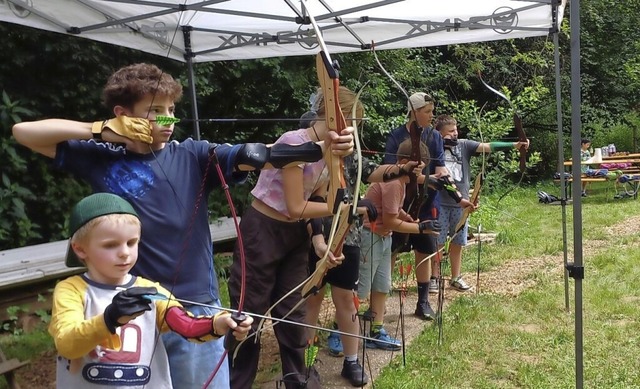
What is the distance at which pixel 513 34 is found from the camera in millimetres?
3750

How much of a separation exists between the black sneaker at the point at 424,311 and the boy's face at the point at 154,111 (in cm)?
265

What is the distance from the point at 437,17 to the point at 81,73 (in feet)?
8.07

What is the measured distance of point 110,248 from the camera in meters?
1.28

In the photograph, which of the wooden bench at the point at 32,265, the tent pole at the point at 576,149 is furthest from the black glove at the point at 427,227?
the wooden bench at the point at 32,265

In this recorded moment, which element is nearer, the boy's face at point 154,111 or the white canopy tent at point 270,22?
the boy's face at point 154,111

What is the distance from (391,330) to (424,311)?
305mm

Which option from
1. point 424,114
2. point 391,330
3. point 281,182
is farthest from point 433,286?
point 281,182

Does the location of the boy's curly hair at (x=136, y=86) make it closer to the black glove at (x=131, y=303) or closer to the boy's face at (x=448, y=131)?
the black glove at (x=131, y=303)

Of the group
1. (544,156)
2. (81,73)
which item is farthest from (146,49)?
(544,156)

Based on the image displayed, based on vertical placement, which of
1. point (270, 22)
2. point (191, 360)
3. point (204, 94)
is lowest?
point (191, 360)

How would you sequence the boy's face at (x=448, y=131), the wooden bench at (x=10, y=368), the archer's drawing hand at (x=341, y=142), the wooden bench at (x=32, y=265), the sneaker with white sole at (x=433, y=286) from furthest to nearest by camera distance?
the sneaker with white sole at (x=433, y=286), the boy's face at (x=448, y=131), the wooden bench at (x=32, y=265), the wooden bench at (x=10, y=368), the archer's drawing hand at (x=341, y=142)

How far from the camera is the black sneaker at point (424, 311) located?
380 cm

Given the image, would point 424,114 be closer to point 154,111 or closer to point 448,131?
point 448,131

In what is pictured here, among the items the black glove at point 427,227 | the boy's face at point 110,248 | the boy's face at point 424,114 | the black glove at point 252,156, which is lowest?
the black glove at point 427,227
